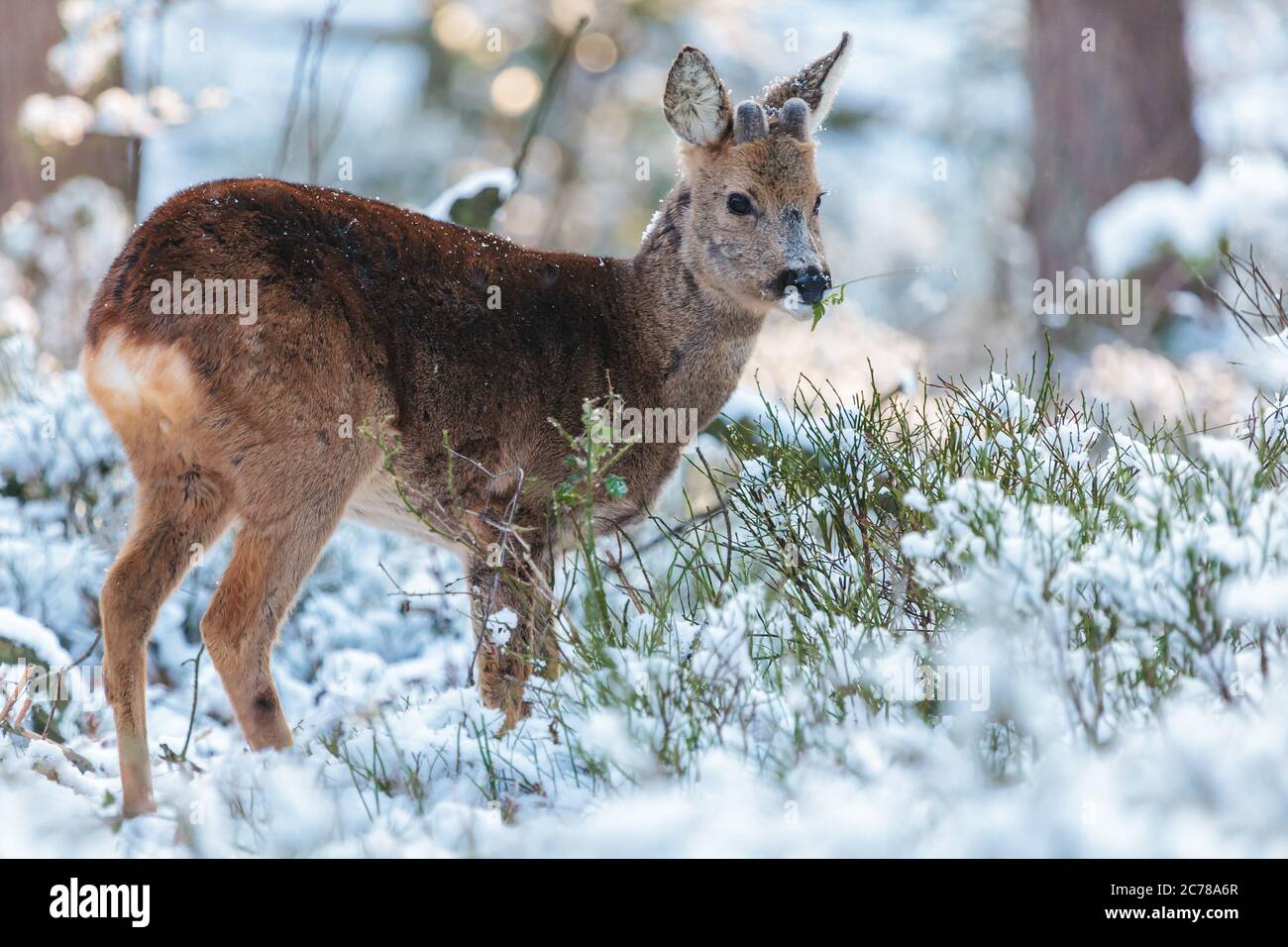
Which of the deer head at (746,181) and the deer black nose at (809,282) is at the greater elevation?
the deer head at (746,181)

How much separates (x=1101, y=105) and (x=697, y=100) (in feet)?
22.2

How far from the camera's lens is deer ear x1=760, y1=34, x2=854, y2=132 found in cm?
546

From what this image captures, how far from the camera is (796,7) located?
2119 cm

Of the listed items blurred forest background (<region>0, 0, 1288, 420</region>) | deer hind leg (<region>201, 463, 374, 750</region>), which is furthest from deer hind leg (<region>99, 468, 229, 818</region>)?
blurred forest background (<region>0, 0, 1288, 420</region>)

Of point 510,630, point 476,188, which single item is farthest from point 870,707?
point 476,188

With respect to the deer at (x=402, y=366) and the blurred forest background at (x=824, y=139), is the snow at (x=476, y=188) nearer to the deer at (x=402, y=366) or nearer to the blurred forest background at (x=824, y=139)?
the blurred forest background at (x=824, y=139)

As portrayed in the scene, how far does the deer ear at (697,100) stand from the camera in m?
5.30

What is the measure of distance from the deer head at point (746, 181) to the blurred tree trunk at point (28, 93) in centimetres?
788

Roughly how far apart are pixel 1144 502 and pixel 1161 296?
802 cm

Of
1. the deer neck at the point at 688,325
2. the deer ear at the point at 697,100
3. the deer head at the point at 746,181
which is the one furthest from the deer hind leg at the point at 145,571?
the deer ear at the point at 697,100

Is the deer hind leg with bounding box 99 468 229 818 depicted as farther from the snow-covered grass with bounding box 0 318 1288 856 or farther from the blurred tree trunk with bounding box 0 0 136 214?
the blurred tree trunk with bounding box 0 0 136 214
